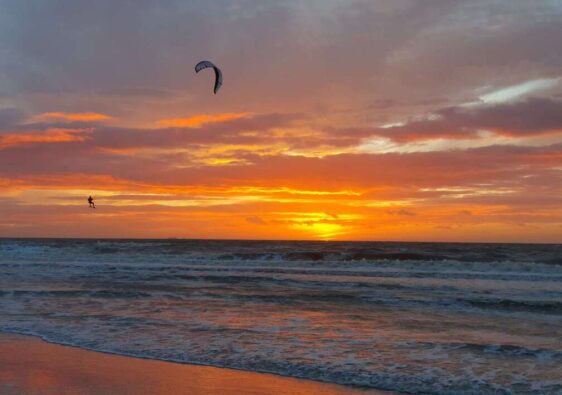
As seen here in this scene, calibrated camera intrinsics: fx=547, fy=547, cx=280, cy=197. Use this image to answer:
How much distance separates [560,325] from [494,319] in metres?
1.44

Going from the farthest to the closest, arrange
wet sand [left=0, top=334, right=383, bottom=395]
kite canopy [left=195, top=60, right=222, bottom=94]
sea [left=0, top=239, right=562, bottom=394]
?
1. kite canopy [left=195, top=60, right=222, bottom=94]
2. sea [left=0, top=239, right=562, bottom=394]
3. wet sand [left=0, top=334, right=383, bottom=395]

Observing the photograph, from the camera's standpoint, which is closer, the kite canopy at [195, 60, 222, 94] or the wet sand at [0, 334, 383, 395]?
the wet sand at [0, 334, 383, 395]

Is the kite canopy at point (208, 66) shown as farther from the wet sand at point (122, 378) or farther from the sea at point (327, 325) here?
the wet sand at point (122, 378)

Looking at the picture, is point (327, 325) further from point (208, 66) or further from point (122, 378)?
point (208, 66)

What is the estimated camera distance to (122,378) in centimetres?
777

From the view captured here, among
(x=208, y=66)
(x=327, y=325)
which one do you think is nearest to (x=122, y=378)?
(x=327, y=325)

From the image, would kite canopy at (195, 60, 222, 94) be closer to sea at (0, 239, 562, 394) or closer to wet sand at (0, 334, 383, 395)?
sea at (0, 239, 562, 394)

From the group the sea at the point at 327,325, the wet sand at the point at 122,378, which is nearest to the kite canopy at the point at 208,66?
the sea at the point at 327,325

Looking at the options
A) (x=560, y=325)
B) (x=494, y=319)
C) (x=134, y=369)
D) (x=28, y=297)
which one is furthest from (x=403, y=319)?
(x=28, y=297)

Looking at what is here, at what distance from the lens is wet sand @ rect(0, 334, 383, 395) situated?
723cm

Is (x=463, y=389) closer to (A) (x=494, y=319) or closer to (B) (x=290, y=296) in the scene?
(A) (x=494, y=319)

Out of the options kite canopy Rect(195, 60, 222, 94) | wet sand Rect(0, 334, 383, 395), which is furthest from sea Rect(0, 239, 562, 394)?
kite canopy Rect(195, 60, 222, 94)

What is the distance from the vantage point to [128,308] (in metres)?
14.5

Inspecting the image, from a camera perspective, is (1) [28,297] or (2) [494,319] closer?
(2) [494,319]
